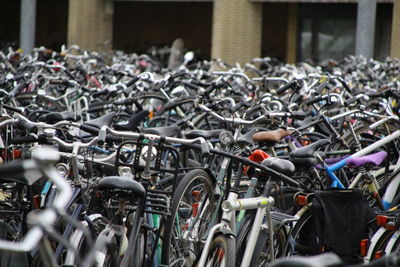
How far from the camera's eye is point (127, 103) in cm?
762

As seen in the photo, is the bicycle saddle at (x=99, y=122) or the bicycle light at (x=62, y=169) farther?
the bicycle saddle at (x=99, y=122)

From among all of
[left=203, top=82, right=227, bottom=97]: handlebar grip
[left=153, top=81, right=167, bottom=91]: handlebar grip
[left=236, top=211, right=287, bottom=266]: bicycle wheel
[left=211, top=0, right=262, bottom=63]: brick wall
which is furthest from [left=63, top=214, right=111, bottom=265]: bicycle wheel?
[left=211, top=0, right=262, bottom=63]: brick wall

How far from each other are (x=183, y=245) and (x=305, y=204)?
0.76 m

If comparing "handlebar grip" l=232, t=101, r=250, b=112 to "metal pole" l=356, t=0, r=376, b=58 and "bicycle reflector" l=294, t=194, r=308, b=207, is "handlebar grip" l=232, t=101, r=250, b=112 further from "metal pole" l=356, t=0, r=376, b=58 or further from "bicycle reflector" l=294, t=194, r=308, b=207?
"metal pole" l=356, t=0, r=376, b=58

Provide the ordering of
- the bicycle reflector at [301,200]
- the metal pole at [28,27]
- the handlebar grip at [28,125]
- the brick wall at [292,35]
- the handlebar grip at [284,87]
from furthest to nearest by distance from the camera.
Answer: the brick wall at [292,35], the metal pole at [28,27], the handlebar grip at [284,87], the bicycle reflector at [301,200], the handlebar grip at [28,125]

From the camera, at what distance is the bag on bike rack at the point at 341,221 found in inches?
193

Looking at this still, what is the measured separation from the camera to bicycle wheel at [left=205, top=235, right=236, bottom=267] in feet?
14.1

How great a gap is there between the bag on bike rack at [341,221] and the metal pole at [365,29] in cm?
1053

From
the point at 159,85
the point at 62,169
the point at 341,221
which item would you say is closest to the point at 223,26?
the point at 159,85

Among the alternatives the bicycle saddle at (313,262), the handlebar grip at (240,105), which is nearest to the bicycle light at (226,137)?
the handlebar grip at (240,105)

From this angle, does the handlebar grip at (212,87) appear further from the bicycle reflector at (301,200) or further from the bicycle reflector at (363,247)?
the bicycle reflector at (363,247)

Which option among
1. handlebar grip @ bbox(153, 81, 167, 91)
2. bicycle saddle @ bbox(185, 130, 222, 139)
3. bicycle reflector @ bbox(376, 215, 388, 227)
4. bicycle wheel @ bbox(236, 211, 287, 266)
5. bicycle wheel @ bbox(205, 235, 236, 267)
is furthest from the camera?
handlebar grip @ bbox(153, 81, 167, 91)

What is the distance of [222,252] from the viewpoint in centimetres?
430

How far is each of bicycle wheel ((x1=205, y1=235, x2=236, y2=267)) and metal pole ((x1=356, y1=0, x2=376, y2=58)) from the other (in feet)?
37.3
